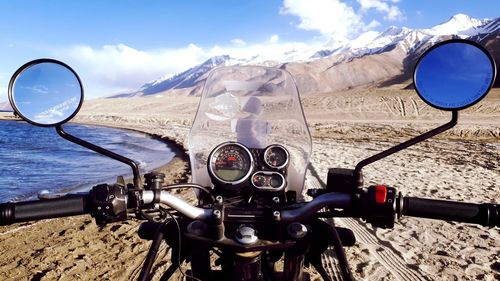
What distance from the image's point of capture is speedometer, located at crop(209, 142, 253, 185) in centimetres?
246

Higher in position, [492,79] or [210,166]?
[492,79]

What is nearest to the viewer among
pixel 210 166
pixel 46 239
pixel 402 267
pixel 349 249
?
pixel 210 166

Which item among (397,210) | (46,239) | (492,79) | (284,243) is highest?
(492,79)

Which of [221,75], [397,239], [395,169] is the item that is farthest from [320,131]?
[221,75]

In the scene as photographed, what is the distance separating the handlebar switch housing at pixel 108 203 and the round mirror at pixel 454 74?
1.55 m

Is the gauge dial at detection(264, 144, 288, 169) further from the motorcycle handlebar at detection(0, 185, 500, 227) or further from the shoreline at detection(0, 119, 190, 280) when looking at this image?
the shoreline at detection(0, 119, 190, 280)

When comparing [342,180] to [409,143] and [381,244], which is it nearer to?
[409,143]

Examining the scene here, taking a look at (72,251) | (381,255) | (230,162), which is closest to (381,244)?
(381,255)

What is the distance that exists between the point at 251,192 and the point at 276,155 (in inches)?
14.9

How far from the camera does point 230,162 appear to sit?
2.50m

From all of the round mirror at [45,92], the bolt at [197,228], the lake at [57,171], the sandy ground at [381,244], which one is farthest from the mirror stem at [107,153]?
the lake at [57,171]

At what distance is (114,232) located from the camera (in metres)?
6.16

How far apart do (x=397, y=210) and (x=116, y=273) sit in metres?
3.93

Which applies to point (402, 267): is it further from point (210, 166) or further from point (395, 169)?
point (395, 169)
